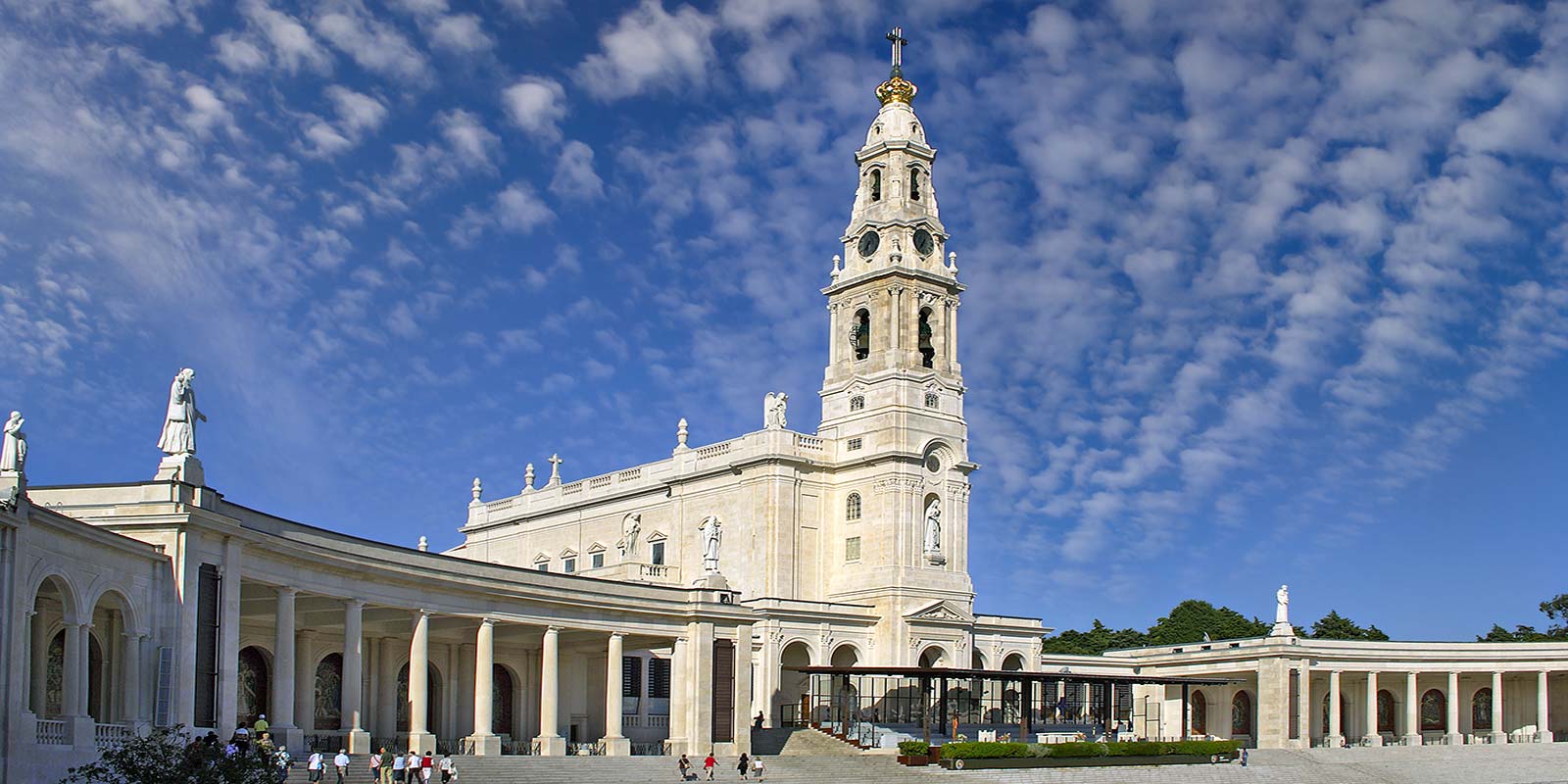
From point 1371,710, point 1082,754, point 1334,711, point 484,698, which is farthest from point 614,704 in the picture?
point 1371,710

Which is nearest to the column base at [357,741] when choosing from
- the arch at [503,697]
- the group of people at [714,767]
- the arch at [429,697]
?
the group of people at [714,767]

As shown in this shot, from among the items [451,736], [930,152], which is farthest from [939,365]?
[451,736]

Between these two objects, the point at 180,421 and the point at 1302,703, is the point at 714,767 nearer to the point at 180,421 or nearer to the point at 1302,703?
the point at 180,421

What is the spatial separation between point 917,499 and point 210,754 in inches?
2065

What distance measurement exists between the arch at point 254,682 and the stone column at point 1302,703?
53183 millimetres

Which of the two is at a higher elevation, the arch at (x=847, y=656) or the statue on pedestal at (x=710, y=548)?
the statue on pedestal at (x=710, y=548)

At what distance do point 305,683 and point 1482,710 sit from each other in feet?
229

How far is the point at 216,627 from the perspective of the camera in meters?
39.2

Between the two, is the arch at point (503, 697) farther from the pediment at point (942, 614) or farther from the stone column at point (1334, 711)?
the stone column at point (1334, 711)

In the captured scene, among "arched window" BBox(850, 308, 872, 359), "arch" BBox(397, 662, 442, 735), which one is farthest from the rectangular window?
"arched window" BBox(850, 308, 872, 359)

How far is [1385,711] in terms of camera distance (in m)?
95.8

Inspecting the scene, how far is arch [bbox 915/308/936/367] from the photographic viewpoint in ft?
277

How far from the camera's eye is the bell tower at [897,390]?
80250 millimetres

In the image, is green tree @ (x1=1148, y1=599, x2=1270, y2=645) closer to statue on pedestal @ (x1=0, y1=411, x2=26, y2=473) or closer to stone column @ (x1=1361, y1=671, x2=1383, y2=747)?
stone column @ (x1=1361, y1=671, x2=1383, y2=747)
